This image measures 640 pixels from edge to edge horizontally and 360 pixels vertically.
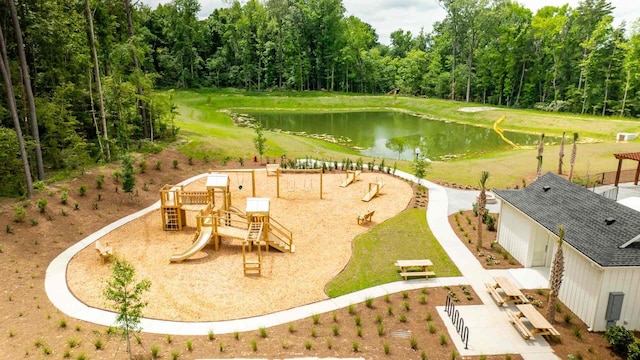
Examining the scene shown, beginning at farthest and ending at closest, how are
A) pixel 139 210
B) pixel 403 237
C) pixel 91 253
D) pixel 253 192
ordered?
pixel 253 192, pixel 139 210, pixel 403 237, pixel 91 253

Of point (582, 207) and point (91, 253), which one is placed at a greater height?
point (582, 207)

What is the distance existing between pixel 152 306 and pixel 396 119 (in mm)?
54150

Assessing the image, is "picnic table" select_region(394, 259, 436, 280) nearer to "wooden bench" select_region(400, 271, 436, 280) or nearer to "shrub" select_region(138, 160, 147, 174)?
"wooden bench" select_region(400, 271, 436, 280)

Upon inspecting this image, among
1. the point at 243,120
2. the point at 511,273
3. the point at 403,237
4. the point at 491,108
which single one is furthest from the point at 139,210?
the point at 491,108

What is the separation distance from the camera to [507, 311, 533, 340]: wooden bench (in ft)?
43.3

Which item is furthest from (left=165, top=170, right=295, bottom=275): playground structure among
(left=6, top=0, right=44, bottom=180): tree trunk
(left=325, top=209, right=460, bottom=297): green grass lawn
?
(left=6, top=0, right=44, bottom=180): tree trunk

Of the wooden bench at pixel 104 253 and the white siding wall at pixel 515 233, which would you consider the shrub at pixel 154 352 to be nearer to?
the wooden bench at pixel 104 253

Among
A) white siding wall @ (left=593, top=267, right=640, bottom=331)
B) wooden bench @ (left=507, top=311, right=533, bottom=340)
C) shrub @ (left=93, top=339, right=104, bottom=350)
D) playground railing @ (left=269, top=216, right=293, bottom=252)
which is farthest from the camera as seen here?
playground railing @ (left=269, top=216, right=293, bottom=252)

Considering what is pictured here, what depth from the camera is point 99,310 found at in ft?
48.1

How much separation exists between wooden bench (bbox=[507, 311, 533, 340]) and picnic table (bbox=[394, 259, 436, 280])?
3636 millimetres

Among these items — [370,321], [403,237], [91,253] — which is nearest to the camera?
[370,321]

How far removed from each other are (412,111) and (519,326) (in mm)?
60578

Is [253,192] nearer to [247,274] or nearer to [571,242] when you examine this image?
[247,274]

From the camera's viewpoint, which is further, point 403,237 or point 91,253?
point 403,237
